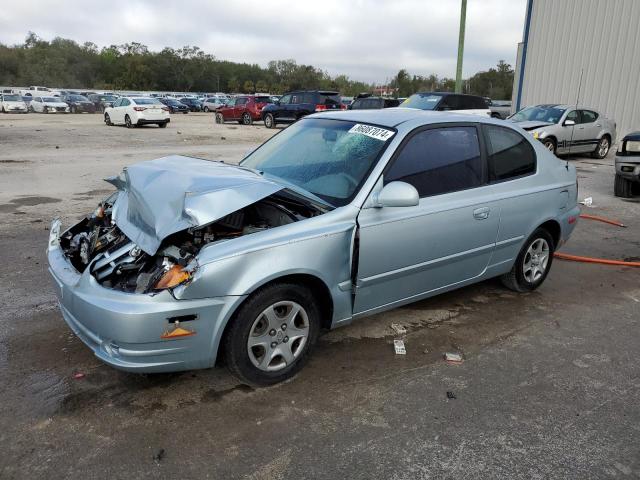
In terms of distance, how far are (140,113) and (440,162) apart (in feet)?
80.4

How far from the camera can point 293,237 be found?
10.0 ft

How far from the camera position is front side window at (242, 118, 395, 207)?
11.7 ft

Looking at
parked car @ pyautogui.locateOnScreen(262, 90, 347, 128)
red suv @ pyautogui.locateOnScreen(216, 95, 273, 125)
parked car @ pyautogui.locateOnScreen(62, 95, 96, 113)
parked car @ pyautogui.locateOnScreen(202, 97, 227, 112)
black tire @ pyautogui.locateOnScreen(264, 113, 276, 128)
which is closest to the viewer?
parked car @ pyautogui.locateOnScreen(262, 90, 347, 128)

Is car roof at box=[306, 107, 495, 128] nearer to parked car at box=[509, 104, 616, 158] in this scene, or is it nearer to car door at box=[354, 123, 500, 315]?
car door at box=[354, 123, 500, 315]

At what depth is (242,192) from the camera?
10.4 feet

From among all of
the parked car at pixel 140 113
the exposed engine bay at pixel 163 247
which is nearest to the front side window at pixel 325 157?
the exposed engine bay at pixel 163 247

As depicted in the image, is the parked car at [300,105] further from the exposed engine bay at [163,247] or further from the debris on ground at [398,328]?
the exposed engine bay at [163,247]

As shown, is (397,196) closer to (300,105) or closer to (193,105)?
(300,105)

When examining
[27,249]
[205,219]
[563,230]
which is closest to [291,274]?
[205,219]

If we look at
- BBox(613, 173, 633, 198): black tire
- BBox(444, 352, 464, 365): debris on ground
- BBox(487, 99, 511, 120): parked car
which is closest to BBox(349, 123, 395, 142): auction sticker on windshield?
BBox(444, 352, 464, 365): debris on ground

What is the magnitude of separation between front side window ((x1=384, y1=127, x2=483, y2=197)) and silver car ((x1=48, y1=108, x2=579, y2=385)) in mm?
11

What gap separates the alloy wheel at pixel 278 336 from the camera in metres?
3.07

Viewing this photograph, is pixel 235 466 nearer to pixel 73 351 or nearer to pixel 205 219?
pixel 205 219

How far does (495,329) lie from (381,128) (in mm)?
1823
